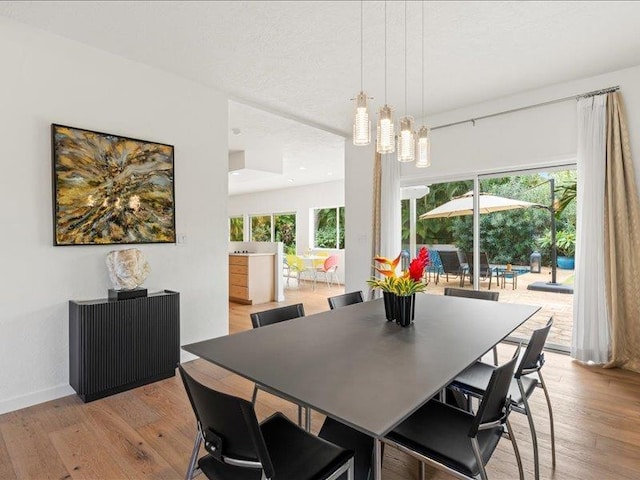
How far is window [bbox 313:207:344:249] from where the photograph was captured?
909 centimetres

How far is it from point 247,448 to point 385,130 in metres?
1.69

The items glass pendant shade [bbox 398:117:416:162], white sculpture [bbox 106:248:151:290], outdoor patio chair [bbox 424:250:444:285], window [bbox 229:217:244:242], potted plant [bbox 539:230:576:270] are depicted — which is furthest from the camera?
window [bbox 229:217:244:242]

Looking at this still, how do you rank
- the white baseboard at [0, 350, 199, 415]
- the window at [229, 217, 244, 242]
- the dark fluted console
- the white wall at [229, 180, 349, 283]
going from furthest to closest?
the window at [229, 217, 244, 242], the white wall at [229, 180, 349, 283], the dark fluted console, the white baseboard at [0, 350, 199, 415]

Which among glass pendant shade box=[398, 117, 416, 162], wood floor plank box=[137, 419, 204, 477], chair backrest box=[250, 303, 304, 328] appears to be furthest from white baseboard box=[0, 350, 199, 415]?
glass pendant shade box=[398, 117, 416, 162]

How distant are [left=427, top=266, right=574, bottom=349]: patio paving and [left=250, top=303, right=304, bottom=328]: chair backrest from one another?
2.92 m

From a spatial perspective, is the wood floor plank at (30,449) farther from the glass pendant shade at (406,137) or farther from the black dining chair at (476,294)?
the black dining chair at (476,294)

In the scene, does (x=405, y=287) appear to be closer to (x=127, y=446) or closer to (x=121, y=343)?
(x=127, y=446)

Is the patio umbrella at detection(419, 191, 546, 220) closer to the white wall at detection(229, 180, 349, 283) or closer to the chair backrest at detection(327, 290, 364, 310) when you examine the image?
the chair backrest at detection(327, 290, 364, 310)

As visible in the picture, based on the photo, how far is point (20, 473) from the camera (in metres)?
1.79

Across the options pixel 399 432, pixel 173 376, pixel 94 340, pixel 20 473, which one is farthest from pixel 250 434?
pixel 173 376

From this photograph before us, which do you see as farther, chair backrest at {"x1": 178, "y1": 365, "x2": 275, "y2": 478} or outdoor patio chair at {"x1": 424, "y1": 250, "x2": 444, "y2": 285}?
outdoor patio chair at {"x1": 424, "y1": 250, "x2": 444, "y2": 285}

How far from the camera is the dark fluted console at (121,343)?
8.32 feet

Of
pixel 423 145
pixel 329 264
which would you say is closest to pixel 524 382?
pixel 423 145

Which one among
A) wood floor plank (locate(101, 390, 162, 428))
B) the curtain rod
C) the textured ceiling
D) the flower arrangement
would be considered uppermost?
the textured ceiling
